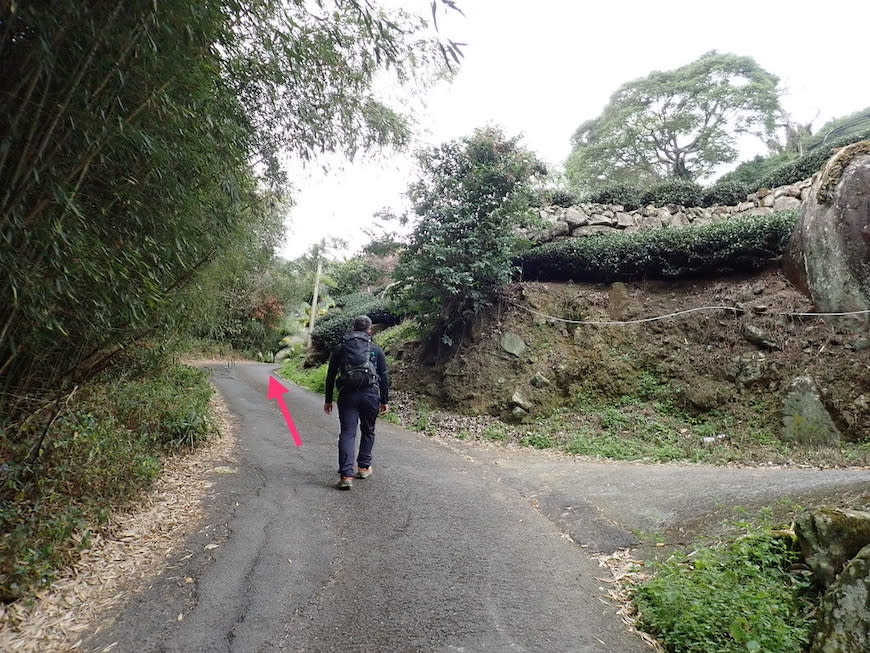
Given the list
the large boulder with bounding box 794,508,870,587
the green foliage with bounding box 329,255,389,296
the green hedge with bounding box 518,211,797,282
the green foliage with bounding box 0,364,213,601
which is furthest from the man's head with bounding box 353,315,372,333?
the green foliage with bounding box 329,255,389,296

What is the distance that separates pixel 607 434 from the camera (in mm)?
6332

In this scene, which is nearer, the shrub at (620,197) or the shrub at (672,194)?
the shrub at (672,194)

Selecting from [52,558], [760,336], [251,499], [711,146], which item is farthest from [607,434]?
[711,146]

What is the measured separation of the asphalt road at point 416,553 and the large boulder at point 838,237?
3.18 m

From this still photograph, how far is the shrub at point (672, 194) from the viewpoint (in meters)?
9.52

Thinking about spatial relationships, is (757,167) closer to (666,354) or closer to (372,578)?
(666,354)

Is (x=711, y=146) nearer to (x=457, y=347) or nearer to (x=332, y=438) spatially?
(x=457, y=347)

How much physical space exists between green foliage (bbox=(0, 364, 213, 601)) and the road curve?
1.98ft

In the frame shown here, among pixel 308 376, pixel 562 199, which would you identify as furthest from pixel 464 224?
pixel 308 376

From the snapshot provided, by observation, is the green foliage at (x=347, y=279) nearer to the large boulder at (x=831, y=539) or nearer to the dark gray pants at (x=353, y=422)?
the dark gray pants at (x=353, y=422)

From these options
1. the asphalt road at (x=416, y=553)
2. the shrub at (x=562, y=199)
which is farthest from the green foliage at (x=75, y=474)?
the shrub at (x=562, y=199)

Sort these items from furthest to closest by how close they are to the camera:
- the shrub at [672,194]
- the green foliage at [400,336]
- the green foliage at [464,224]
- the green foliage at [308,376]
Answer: the green foliage at [308,376]
the shrub at [672,194]
the green foliage at [400,336]
the green foliage at [464,224]

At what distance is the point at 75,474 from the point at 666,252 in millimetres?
8675

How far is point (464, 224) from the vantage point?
25.7ft
